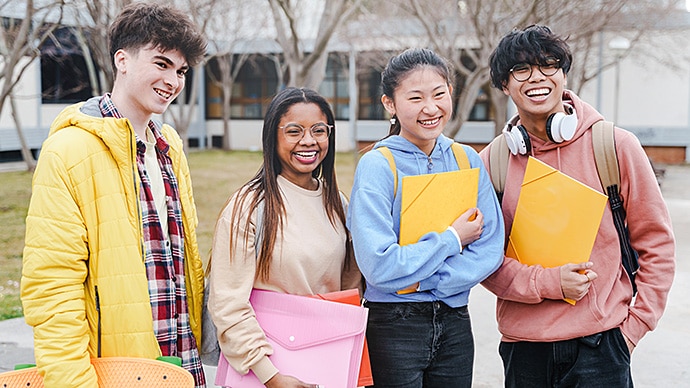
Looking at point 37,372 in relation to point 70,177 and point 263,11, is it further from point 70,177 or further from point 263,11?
point 263,11

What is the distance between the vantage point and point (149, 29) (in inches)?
91.8

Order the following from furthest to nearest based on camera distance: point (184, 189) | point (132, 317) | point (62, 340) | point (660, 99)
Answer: point (660, 99) → point (184, 189) → point (132, 317) → point (62, 340)

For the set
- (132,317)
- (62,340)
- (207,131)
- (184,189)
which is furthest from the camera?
(207,131)

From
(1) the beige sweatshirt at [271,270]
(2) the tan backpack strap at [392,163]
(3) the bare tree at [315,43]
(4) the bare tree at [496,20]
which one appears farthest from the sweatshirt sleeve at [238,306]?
(3) the bare tree at [315,43]

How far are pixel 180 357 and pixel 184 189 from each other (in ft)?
1.93

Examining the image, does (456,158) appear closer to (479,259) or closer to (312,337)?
(479,259)

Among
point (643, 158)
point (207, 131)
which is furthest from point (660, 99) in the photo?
point (643, 158)

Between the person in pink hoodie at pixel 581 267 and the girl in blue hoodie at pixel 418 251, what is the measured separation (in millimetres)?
218

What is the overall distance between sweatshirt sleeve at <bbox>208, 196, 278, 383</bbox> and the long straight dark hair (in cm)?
3

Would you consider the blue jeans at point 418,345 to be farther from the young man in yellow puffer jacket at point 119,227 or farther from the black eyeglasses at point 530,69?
the black eyeglasses at point 530,69

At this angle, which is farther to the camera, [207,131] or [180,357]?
[207,131]

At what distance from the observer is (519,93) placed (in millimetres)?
2510

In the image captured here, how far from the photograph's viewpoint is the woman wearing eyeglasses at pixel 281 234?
2.36 meters

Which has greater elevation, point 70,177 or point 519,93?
point 519,93
